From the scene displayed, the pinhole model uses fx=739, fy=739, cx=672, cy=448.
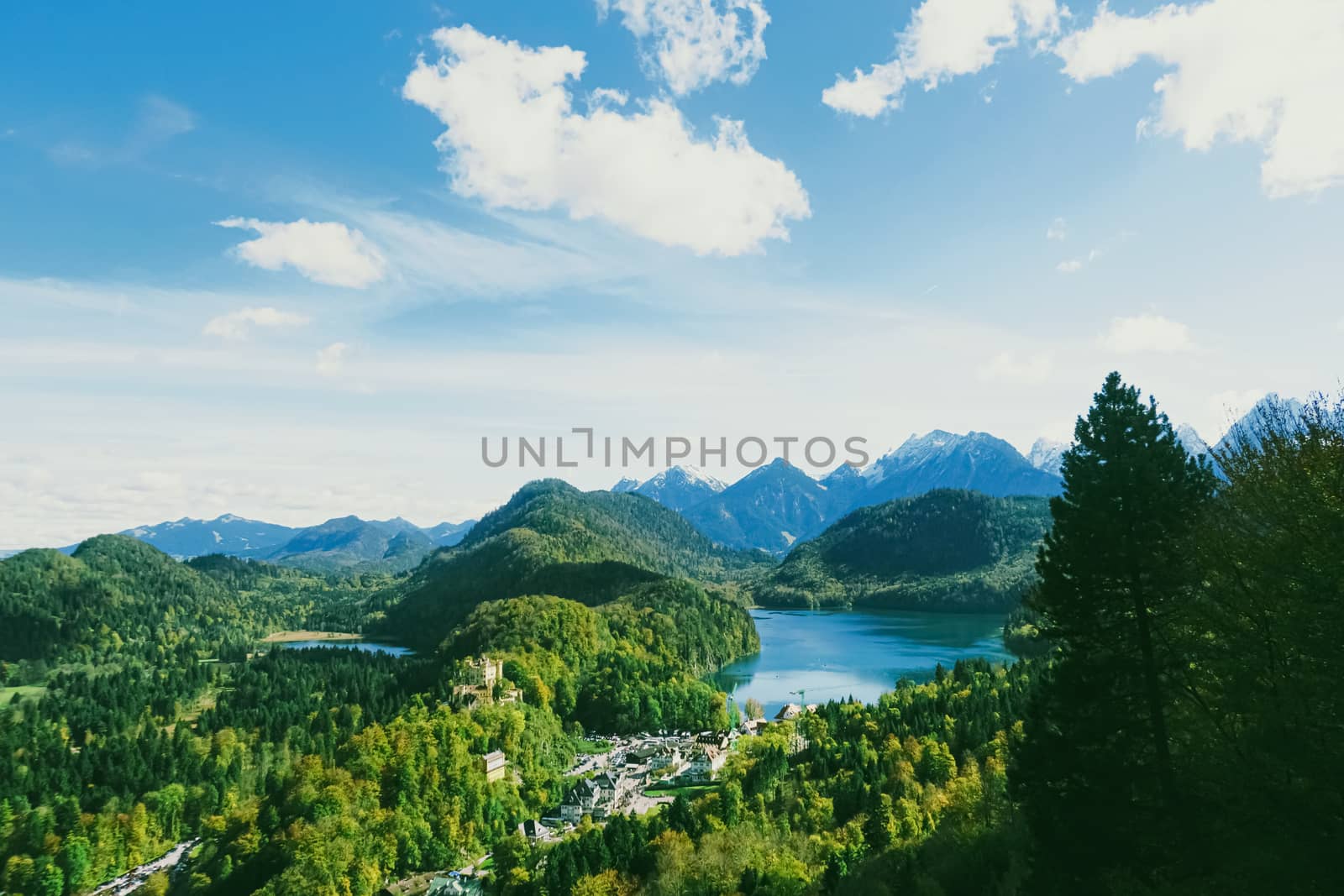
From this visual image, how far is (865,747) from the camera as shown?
54.8 m

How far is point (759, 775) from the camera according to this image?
54.8 metres

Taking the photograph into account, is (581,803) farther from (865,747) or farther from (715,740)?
(865,747)

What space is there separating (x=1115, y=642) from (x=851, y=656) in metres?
124

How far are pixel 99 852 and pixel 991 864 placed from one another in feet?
217

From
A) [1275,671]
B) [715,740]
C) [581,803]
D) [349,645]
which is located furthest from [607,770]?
[349,645]

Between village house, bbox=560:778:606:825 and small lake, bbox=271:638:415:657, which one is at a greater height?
village house, bbox=560:778:606:825

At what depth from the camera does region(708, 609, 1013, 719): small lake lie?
345 feet

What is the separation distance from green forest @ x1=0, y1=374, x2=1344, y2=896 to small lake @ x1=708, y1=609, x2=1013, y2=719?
410 inches

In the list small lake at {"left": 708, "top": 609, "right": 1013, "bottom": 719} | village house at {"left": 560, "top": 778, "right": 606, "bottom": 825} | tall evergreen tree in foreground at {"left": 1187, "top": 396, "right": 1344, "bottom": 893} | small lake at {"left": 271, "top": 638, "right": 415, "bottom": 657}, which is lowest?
small lake at {"left": 271, "top": 638, "right": 415, "bottom": 657}

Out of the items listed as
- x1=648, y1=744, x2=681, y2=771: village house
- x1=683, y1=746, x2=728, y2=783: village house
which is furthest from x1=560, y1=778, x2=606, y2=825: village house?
x1=683, y1=746, x2=728, y2=783: village house

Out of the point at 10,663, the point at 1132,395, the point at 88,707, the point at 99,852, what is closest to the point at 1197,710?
the point at 1132,395

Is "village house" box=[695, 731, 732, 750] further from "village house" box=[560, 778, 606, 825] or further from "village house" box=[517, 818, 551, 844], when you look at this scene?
"village house" box=[517, 818, 551, 844]

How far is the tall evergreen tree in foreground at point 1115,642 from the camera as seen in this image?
54.2 ft

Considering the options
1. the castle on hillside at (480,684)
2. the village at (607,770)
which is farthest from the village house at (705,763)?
the castle on hillside at (480,684)
